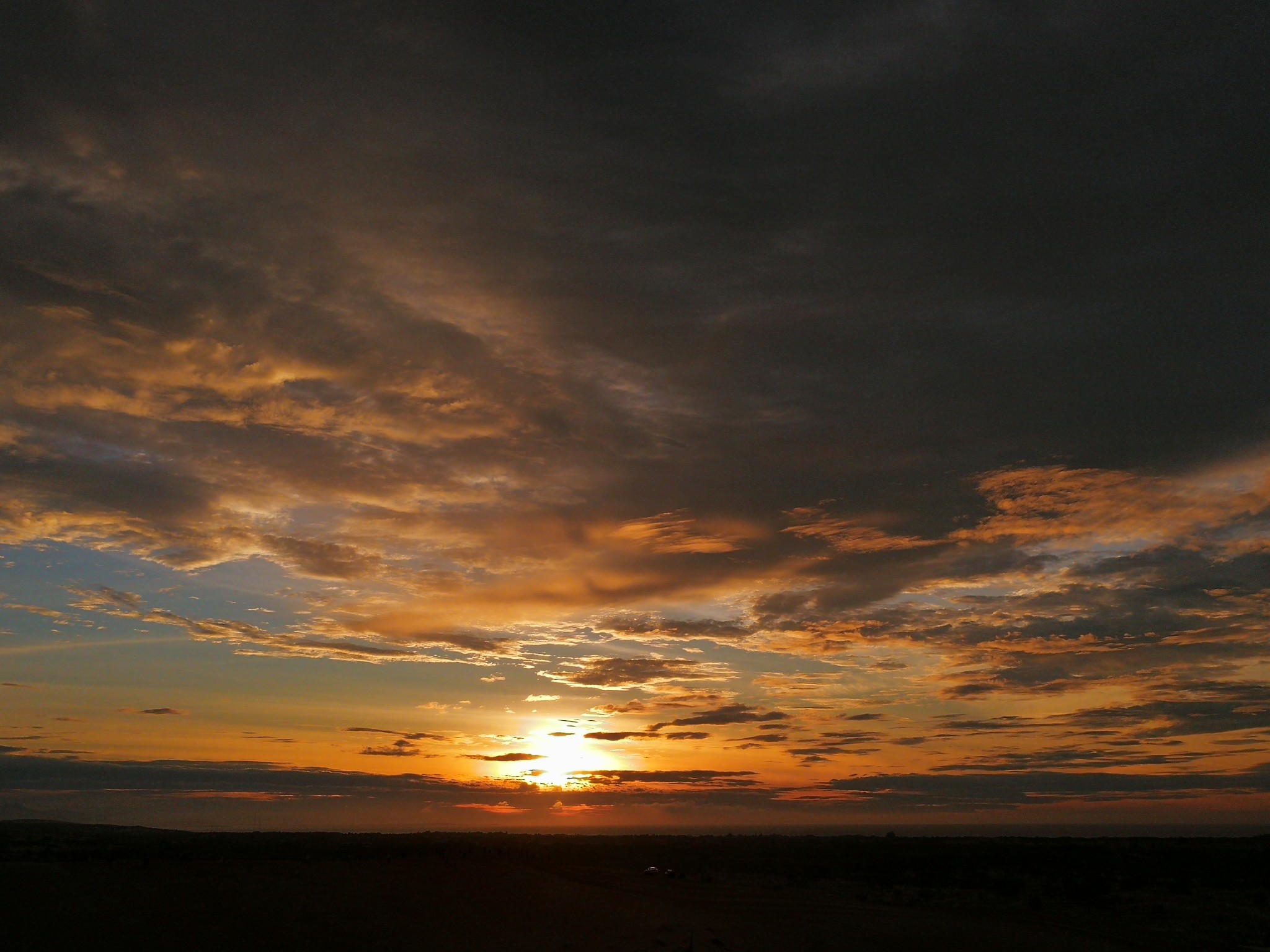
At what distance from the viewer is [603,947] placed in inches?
1238

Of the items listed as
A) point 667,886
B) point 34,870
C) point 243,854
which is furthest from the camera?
point 243,854

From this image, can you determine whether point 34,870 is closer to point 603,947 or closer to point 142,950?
point 142,950

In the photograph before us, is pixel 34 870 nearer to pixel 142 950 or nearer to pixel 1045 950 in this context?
pixel 142 950

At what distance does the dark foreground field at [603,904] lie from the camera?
106 feet

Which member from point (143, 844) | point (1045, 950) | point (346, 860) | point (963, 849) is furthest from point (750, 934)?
point (143, 844)

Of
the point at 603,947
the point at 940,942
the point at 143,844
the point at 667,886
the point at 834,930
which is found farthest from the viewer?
the point at 143,844

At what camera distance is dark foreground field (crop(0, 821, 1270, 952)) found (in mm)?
32281

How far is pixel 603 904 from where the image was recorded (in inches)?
1587

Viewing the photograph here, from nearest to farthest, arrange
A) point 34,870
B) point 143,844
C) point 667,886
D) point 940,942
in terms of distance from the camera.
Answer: point 940,942
point 34,870
point 667,886
point 143,844

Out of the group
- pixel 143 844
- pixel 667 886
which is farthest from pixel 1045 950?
pixel 143 844

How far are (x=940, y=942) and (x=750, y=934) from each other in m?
7.96

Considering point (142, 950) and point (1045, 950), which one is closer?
point (142, 950)

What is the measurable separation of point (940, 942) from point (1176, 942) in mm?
10648

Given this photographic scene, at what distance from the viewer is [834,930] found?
36031 millimetres
